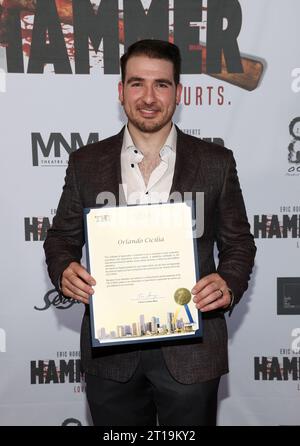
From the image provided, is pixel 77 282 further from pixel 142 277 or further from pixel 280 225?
pixel 280 225

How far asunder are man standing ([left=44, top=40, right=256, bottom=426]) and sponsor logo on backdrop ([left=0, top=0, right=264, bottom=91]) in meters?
0.77

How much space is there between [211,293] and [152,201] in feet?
1.34

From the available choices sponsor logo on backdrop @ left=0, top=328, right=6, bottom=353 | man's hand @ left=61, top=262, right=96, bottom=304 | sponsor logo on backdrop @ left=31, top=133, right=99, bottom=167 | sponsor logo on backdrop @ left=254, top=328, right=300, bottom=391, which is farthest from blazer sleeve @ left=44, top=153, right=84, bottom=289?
sponsor logo on backdrop @ left=254, top=328, right=300, bottom=391

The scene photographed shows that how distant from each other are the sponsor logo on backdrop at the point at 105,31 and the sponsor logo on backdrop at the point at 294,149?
37 centimetres

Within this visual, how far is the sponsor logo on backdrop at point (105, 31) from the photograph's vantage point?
2.70 m

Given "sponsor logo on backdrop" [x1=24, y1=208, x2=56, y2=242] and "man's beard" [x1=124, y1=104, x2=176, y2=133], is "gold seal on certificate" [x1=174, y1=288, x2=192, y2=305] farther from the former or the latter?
"sponsor logo on backdrop" [x1=24, y1=208, x2=56, y2=242]

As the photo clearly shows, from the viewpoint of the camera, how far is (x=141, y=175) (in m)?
1.93

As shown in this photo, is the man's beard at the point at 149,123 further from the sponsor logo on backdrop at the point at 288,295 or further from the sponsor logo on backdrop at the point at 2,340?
the sponsor logo on backdrop at the point at 2,340

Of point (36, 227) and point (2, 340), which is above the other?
point (36, 227)

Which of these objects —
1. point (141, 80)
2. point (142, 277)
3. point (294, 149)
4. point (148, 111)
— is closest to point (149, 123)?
point (148, 111)

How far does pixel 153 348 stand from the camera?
1.88 m

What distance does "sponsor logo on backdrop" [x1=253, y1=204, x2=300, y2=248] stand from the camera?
287cm
